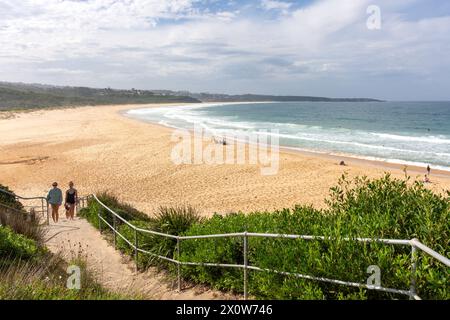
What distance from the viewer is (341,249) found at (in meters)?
3.44

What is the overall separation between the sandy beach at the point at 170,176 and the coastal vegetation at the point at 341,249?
10.2 m

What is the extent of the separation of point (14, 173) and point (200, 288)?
21.1m

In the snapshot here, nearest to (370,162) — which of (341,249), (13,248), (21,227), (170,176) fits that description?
(170,176)

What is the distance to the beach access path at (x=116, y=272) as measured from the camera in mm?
4913

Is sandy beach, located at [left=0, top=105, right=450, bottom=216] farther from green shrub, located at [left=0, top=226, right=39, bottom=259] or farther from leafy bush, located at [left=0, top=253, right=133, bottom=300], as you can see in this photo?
leafy bush, located at [left=0, top=253, right=133, bottom=300]

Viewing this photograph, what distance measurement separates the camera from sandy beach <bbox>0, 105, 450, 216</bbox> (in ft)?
58.3

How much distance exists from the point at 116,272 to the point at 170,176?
15.8 m

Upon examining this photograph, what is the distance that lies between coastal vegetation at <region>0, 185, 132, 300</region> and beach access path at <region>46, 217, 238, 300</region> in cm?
28

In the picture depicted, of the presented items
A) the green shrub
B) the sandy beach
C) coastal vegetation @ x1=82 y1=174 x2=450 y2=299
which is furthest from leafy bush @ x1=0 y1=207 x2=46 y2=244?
the sandy beach

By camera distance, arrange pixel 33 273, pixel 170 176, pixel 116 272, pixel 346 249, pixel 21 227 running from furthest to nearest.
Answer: pixel 170 176
pixel 21 227
pixel 116 272
pixel 33 273
pixel 346 249

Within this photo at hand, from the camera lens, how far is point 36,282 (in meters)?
3.80

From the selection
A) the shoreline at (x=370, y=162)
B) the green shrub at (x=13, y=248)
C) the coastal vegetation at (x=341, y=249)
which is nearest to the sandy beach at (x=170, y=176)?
the shoreline at (x=370, y=162)

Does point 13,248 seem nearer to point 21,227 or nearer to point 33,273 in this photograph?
point 33,273

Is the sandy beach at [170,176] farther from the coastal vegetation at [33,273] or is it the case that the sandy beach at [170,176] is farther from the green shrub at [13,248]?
the green shrub at [13,248]
